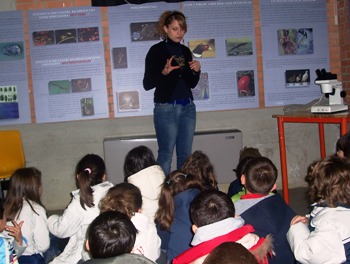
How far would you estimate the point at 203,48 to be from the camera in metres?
5.29

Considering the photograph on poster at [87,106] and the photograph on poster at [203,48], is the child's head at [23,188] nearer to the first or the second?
the photograph on poster at [87,106]

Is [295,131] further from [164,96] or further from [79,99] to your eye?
[79,99]

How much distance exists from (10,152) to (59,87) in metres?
0.90

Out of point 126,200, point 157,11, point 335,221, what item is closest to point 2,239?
point 126,200

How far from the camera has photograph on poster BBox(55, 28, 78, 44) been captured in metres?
5.14

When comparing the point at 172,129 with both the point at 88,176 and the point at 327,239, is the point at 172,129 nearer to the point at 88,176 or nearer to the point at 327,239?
the point at 88,176

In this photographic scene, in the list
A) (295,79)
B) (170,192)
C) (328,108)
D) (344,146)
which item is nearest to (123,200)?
(170,192)

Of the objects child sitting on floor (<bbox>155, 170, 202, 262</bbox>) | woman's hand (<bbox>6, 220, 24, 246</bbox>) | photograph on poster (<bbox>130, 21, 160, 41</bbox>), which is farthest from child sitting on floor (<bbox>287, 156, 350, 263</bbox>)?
photograph on poster (<bbox>130, 21, 160, 41</bbox>)

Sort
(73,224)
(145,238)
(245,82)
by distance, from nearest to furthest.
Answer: (145,238), (73,224), (245,82)

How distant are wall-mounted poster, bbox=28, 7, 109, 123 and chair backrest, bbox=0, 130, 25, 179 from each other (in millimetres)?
360

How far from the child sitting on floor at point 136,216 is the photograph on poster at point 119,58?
303 cm

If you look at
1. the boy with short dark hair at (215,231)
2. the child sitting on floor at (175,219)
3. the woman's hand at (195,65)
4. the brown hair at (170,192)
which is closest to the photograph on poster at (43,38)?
the woman's hand at (195,65)

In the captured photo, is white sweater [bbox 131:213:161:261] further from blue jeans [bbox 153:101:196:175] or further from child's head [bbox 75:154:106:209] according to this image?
blue jeans [bbox 153:101:196:175]

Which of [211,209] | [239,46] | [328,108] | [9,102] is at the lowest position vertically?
[211,209]
